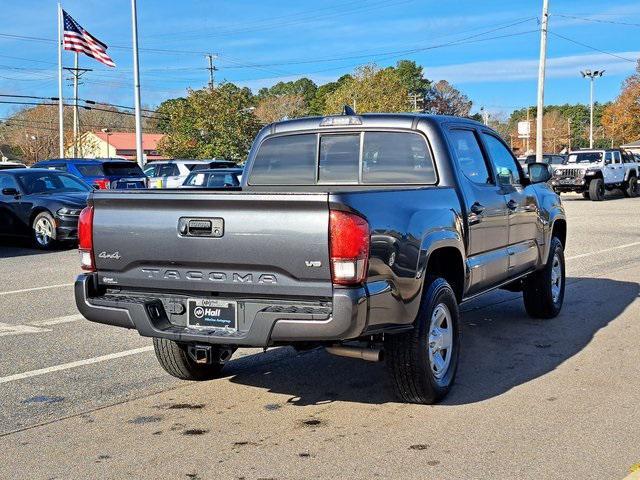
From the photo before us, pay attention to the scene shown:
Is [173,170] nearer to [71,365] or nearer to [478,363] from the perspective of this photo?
[71,365]

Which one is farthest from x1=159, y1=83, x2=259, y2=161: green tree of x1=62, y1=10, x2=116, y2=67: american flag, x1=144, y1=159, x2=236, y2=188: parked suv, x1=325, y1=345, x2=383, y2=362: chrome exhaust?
x1=325, y1=345, x2=383, y2=362: chrome exhaust

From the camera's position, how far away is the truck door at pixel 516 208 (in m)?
6.90

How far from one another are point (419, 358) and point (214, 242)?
1507 mm

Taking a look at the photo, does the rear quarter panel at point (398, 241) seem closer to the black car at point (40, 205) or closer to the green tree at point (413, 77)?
the black car at point (40, 205)

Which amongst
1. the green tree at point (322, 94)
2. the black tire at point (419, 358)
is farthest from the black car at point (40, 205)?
the green tree at point (322, 94)

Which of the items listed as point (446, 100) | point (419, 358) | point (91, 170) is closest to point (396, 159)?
point (419, 358)

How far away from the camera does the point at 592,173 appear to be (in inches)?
1249

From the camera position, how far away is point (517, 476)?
4.00m

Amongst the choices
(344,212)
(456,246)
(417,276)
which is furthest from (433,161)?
(344,212)

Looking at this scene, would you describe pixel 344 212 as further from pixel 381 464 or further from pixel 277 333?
pixel 381 464

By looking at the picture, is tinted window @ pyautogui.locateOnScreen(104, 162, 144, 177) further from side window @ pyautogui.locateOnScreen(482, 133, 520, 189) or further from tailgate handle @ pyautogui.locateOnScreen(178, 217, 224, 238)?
tailgate handle @ pyautogui.locateOnScreen(178, 217, 224, 238)

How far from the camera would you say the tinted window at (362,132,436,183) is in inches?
234

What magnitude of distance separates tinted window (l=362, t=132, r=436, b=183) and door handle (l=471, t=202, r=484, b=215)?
1.33 ft

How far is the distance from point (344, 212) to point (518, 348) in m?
3.21
